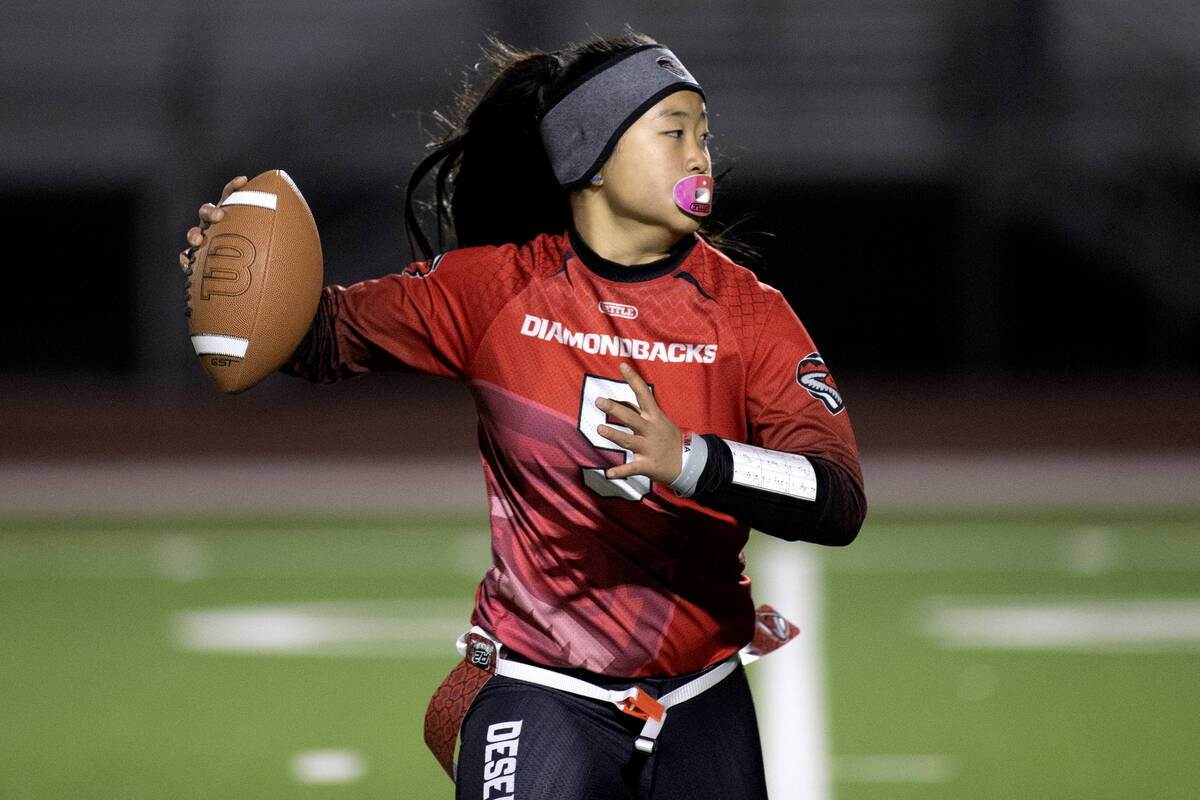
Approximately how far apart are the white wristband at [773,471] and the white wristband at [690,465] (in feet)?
0.19

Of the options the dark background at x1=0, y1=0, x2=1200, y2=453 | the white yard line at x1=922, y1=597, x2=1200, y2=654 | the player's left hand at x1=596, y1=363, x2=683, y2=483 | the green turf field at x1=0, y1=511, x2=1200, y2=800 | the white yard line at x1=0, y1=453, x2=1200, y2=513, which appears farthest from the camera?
the dark background at x1=0, y1=0, x2=1200, y2=453

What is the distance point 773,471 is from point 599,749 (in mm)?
557

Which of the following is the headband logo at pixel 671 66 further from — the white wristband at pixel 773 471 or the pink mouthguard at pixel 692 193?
the white wristband at pixel 773 471

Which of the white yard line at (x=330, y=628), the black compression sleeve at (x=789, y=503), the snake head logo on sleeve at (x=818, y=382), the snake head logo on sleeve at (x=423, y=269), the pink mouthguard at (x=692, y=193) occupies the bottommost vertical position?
A: the white yard line at (x=330, y=628)

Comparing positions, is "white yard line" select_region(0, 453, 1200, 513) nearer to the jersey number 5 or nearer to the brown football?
the brown football

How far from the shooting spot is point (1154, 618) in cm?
605

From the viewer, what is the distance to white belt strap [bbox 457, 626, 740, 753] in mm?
2461

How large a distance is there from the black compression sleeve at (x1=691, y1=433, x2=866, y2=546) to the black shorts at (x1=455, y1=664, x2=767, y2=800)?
0.40 m

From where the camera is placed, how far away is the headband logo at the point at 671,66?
8.41ft

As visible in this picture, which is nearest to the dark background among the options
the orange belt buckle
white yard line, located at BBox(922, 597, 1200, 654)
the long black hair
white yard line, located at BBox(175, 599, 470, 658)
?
white yard line, located at BBox(922, 597, 1200, 654)

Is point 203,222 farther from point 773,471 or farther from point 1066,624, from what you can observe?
point 1066,624

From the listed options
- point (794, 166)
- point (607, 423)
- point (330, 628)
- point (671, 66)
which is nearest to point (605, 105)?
point (671, 66)

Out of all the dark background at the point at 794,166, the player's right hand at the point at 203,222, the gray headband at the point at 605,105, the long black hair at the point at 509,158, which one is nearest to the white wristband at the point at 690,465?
the gray headband at the point at 605,105

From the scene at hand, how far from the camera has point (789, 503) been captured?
7.38 feet
